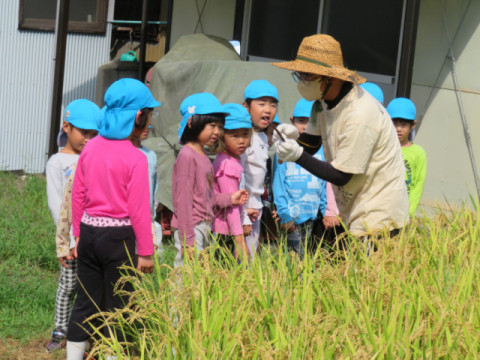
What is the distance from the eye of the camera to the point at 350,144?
3779mm

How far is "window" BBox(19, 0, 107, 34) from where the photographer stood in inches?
374

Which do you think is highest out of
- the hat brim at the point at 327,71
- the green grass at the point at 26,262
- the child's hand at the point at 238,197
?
the hat brim at the point at 327,71

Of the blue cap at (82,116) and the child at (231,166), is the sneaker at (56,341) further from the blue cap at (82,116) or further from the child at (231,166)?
the blue cap at (82,116)

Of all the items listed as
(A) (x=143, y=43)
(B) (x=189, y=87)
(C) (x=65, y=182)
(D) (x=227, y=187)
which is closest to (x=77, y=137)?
(C) (x=65, y=182)

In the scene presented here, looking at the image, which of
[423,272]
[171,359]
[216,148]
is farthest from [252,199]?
[171,359]

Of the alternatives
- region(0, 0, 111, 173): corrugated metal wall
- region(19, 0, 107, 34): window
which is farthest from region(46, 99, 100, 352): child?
region(19, 0, 107, 34): window

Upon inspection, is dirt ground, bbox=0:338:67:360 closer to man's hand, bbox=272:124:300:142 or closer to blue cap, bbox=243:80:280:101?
man's hand, bbox=272:124:300:142

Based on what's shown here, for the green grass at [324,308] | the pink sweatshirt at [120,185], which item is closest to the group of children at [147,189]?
the pink sweatshirt at [120,185]

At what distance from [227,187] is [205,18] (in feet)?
17.8

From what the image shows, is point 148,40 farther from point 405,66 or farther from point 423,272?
point 423,272

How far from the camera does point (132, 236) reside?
4043 millimetres

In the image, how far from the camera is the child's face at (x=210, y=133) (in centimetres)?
476

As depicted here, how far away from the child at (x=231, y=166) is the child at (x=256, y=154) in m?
0.19

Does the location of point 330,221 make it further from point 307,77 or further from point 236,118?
point 307,77
